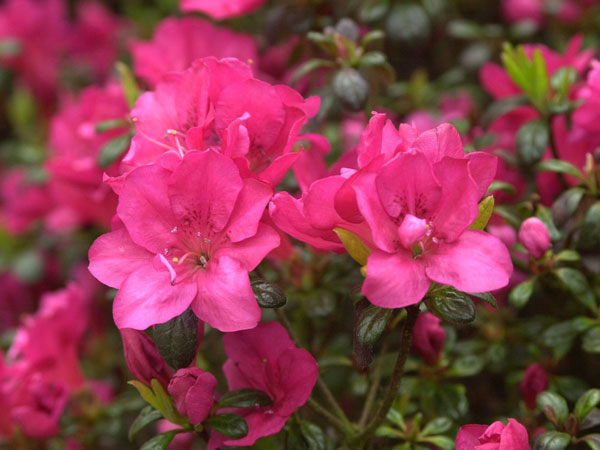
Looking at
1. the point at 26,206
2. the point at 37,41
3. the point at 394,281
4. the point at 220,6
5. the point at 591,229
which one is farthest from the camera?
the point at 37,41

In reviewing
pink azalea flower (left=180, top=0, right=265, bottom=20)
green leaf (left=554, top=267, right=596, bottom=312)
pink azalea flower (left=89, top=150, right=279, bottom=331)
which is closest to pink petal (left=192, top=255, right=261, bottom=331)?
pink azalea flower (left=89, top=150, right=279, bottom=331)

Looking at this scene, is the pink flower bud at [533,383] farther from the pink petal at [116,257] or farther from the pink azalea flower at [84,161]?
the pink azalea flower at [84,161]

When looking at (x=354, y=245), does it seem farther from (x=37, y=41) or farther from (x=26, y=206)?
(x=37, y=41)

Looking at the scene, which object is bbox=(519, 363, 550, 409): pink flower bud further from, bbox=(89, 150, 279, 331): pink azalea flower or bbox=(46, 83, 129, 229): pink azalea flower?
bbox=(46, 83, 129, 229): pink azalea flower

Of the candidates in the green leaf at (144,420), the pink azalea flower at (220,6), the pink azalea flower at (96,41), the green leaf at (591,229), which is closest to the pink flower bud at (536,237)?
the green leaf at (591,229)

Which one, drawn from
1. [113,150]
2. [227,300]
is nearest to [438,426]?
[227,300]

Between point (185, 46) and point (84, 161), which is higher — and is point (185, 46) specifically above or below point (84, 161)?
above

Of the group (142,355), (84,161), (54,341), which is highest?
(142,355)

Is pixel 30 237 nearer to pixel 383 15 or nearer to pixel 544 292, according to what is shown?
pixel 383 15
